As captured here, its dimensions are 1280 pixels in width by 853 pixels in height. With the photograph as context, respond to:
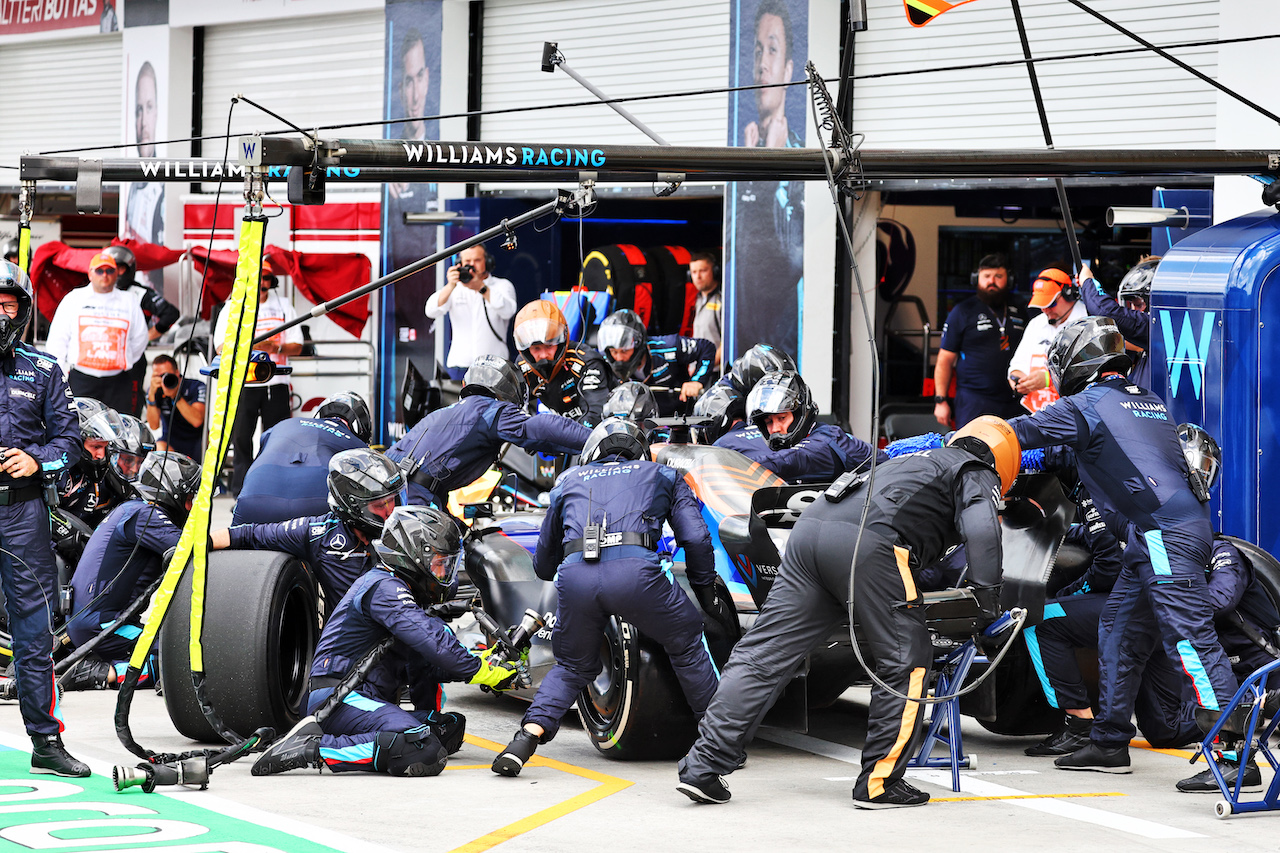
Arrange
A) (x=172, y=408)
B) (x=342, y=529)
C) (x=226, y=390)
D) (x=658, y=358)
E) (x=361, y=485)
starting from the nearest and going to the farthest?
(x=226, y=390) → (x=361, y=485) → (x=342, y=529) → (x=658, y=358) → (x=172, y=408)

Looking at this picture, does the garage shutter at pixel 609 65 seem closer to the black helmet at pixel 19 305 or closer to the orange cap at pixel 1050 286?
the orange cap at pixel 1050 286

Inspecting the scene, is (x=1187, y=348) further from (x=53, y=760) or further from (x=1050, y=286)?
(x=53, y=760)

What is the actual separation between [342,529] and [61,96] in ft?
52.9

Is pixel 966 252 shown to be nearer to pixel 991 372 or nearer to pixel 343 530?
pixel 991 372

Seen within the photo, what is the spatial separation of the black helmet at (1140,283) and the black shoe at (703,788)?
193 inches

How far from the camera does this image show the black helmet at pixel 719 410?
10047 mm

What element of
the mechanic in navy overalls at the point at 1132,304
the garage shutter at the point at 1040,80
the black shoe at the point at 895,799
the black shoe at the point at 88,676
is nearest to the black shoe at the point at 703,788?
the black shoe at the point at 895,799

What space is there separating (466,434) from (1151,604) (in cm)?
368

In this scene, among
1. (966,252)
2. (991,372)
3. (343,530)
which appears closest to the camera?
(343,530)

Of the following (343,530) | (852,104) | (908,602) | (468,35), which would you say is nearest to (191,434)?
(468,35)

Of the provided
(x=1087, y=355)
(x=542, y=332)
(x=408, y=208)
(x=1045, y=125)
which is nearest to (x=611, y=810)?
(x=1087, y=355)

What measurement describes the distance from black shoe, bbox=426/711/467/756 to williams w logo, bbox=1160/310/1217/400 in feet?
15.1

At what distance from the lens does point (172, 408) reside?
1585cm

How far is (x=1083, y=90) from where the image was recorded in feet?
44.2
